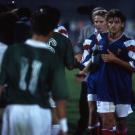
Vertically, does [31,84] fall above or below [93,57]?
below

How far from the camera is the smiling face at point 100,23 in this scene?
943 cm

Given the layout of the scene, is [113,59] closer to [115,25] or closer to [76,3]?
[115,25]

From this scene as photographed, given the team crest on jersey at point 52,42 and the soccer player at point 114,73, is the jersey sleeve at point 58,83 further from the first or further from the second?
the soccer player at point 114,73

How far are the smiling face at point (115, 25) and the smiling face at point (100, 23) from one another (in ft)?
1.90

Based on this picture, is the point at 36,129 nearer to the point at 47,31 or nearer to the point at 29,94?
the point at 29,94

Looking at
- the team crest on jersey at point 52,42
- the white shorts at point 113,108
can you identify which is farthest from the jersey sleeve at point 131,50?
the team crest on jersey at point 52,42

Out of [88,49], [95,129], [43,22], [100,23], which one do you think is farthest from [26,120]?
[95,129]

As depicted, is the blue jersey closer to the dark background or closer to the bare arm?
the bare arm

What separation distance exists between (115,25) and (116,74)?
605 mm

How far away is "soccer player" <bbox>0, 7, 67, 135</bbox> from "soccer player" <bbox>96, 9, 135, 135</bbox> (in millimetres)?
2766

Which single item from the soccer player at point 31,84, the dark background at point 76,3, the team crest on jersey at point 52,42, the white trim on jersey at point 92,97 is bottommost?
the white trim on jersey at point 92,97

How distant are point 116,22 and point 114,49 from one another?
0.34 meters

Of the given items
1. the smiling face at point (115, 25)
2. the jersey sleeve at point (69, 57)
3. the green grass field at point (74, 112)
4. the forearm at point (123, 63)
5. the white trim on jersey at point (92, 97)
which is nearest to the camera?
the jersey sleeve at point (69, 57)

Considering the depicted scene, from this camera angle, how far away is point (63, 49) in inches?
332
